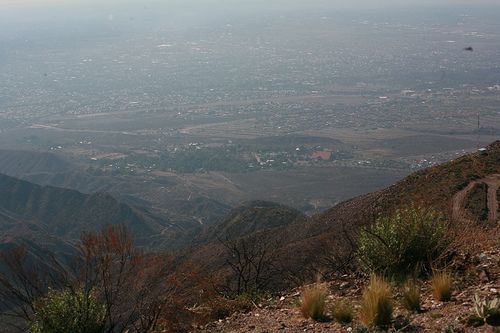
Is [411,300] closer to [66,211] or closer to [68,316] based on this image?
[68,316]

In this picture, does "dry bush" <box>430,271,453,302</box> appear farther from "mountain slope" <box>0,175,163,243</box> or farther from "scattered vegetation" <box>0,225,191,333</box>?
"mountain slope" <box>0,175,163,243</box>

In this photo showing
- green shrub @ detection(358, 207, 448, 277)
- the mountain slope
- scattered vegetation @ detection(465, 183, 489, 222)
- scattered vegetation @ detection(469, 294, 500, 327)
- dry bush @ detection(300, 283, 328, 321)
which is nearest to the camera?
scattered vegetation @ detection(469, 294, 500, 327)

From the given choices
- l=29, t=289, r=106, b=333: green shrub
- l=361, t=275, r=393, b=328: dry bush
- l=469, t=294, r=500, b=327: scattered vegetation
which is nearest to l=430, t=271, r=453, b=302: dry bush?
l=361, t=275, r=393, b=328: dry bush

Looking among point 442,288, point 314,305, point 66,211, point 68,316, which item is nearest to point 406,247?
point 442,288

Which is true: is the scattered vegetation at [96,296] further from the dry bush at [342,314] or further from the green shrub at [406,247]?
the green shrub at [406,247]

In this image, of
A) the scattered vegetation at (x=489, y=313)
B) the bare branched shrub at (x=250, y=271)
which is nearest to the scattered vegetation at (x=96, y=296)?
the bare branched shrub at (x=250, y=271)

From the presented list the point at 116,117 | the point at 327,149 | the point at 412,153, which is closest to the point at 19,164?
the point at 116,117
